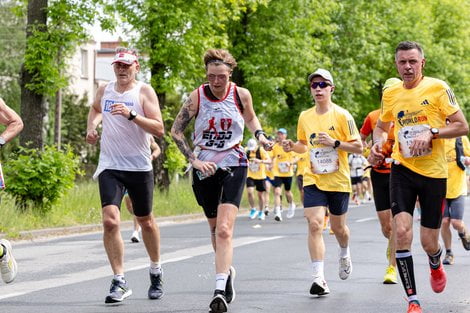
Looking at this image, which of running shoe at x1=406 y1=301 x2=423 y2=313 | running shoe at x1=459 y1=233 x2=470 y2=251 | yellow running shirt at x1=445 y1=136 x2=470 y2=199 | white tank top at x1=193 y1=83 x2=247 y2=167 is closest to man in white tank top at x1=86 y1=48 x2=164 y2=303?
white tank top at x1=193 y1=83 x2=247 y2=167

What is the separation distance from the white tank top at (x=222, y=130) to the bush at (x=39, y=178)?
10891mm

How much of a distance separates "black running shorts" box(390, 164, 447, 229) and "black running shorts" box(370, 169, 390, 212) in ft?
7.52

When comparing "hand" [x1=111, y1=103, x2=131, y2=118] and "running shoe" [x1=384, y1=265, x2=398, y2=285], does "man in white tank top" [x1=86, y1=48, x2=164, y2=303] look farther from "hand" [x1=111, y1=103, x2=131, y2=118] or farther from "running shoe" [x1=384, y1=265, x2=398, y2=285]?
"running shoe" [x1=384, y1=265, x2=398, y2=285]

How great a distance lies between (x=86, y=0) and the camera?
22094mm

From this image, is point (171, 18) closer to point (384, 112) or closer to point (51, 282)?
point (51, 282)

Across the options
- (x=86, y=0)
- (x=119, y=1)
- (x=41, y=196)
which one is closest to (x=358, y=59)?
(x=119, y=1)

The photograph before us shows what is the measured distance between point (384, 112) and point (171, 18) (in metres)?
18.5

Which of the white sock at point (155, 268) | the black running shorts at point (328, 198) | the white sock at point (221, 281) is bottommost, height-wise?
the white sock at point (155, 268)

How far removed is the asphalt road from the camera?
336 inches

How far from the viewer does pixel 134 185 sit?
28.6ft

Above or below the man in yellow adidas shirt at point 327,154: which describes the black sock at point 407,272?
below

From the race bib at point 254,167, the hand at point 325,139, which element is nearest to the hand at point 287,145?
the hand at point 325,139

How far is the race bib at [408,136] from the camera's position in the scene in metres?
7.91

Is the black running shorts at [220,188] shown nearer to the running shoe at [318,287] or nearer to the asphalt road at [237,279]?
the asphalt road at [237,279]
